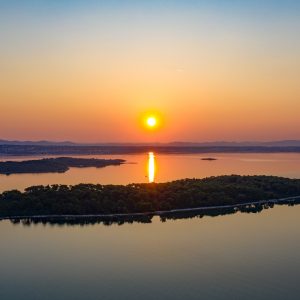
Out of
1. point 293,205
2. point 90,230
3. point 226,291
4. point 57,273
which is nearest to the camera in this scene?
point 226,291

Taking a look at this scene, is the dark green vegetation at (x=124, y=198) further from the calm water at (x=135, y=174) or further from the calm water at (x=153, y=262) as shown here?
the calm water at (x=135, y=174)

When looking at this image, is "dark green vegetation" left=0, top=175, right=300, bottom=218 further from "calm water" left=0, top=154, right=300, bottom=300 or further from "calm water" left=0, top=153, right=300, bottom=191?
"calm water" left=0, top=153, right=300, bottom=191

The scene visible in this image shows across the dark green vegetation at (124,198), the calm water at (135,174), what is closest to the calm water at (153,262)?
the dark green vegetation at (124,198)

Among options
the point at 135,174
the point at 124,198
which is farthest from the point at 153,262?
the point at 135,174

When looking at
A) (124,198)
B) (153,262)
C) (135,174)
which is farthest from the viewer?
(135,174)

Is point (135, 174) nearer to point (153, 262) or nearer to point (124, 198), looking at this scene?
point (124, 198)

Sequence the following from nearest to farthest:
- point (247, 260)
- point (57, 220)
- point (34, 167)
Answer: point (247, 260) < point (57, 220) < point (34, 167)

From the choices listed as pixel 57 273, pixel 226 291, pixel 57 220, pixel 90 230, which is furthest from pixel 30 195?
pixel 226 291

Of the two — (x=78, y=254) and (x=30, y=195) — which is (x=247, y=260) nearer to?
(x=78, y=254)
